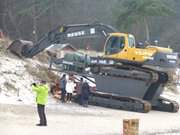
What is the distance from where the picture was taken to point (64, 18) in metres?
87.2

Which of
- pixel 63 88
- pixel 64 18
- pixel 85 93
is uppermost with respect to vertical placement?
pixel 64 18

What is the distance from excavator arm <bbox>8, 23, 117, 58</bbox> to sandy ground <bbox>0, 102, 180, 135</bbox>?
4823 millimetres

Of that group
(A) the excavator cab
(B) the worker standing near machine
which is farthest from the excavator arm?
(B) the worker standing near machine

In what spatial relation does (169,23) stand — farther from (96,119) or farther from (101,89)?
(96,119)

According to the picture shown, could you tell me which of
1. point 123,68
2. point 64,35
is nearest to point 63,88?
point 123,68

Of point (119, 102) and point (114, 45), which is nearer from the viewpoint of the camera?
point (119, 102)

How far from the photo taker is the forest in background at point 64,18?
81.8 m

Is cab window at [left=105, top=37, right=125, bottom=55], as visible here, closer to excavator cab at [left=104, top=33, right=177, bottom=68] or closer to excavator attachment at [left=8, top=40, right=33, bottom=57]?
excavator cab at [left=104, top=33, right=177, bottom=68]

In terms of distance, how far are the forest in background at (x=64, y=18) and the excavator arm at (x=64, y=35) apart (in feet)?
130

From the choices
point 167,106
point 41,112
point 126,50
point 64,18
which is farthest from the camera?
point 64,18

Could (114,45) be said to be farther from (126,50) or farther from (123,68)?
(123,68)

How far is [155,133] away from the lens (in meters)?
25.0

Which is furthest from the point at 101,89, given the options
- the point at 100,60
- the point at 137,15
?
the point at 137,15

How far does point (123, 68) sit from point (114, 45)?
1.47 meters
